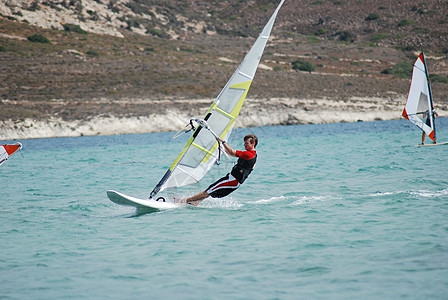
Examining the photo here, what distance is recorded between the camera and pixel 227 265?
7367 millimetres

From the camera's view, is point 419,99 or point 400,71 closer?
point 419,99

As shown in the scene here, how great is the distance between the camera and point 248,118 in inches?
1745

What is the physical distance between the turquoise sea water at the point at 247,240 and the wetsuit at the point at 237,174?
15.8 inches

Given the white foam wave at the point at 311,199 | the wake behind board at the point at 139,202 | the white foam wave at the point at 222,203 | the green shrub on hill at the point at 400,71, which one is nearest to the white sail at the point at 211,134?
the wake behind board at the point at 139,202

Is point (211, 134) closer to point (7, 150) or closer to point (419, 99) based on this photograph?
point (7, 150)

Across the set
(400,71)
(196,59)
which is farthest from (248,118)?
(400,71)

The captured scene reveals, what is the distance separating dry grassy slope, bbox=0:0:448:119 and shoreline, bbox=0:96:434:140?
3.49 ft

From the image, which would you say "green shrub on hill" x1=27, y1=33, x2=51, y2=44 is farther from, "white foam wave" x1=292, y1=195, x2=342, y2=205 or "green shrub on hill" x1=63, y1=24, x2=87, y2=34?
"white foam wave" x1=292, y1=195, x2=342, y2=205

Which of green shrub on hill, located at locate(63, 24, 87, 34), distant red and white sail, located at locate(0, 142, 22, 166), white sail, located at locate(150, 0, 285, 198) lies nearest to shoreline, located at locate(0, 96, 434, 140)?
green shrub on hill, located at locate(63, 24, 87, 34)

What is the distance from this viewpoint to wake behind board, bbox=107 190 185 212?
10844 mm

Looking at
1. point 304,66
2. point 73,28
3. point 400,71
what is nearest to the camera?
point 304,66

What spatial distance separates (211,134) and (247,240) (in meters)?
3.52

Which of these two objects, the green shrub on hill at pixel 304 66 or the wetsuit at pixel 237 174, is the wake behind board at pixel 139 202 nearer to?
the wetsuit at pixel 237 174

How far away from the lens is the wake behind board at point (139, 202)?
427 inches
